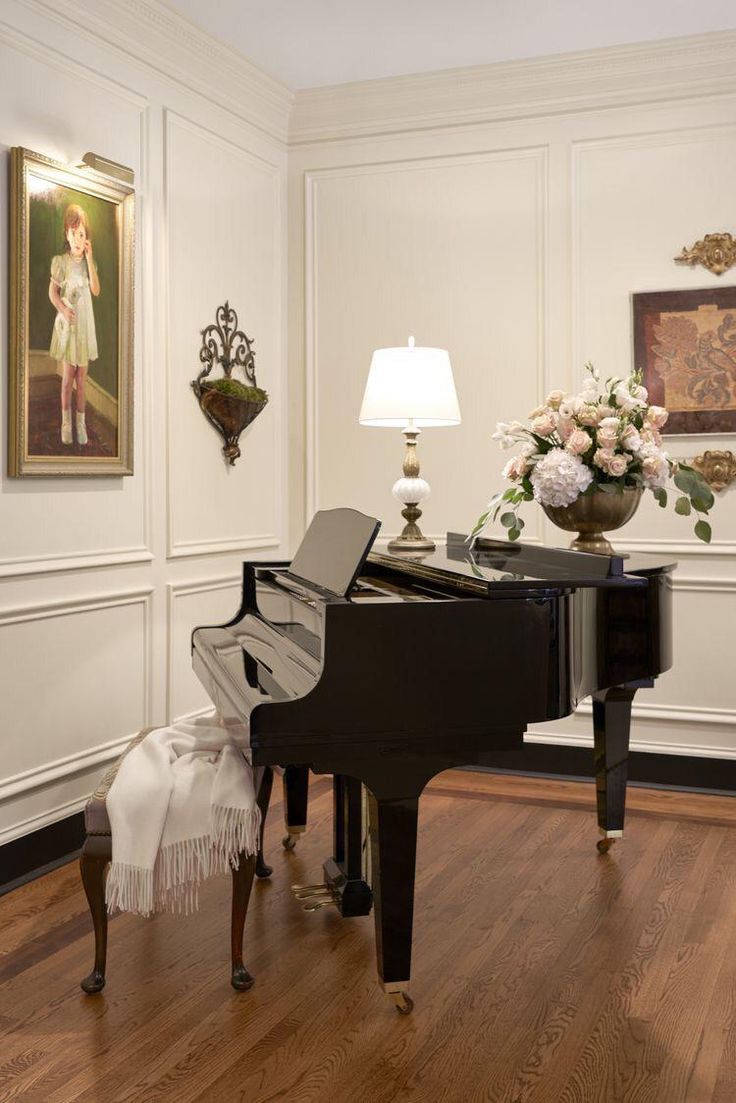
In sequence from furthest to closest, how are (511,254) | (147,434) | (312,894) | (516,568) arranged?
(511,254) < (147,434) < (312,894) < (516,568)

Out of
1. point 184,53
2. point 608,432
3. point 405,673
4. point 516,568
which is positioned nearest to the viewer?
point 405,673

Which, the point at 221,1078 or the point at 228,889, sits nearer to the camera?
the point at 221,1078

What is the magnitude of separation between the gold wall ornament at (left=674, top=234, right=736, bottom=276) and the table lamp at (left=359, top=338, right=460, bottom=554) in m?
1.32

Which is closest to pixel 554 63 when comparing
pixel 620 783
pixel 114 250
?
pixel 114 250

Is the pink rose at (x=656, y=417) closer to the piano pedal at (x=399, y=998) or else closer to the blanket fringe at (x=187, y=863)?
the blanket fringe at (x=187, y=863)

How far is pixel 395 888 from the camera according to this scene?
2541mm

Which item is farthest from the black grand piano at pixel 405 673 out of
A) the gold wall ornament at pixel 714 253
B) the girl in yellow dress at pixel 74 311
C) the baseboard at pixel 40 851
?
the gold wall ornament at pixel 714 253

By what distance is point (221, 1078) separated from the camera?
226cm

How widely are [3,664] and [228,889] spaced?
38.7 inches

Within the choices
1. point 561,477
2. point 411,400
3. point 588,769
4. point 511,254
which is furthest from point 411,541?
point 511,254

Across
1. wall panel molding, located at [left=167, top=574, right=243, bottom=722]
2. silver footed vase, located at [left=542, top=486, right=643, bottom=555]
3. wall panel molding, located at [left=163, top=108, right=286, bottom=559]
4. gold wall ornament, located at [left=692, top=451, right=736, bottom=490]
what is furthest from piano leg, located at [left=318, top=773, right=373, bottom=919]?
gold wall ornament, located at [left=692, top=451, right=736, bottom=490]

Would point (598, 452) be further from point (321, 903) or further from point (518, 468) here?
point (321, 903)

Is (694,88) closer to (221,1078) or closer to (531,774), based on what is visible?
(531,774)

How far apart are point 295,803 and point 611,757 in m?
1.09
